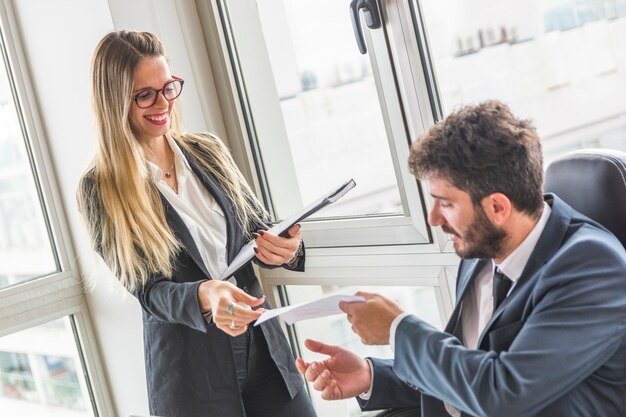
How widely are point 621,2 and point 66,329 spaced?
2.26 metres

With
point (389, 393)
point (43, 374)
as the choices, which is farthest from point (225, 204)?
point (43, 374)

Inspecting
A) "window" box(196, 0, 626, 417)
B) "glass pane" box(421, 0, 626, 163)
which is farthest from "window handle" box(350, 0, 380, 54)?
"glass pane" box(421, 0, 626, 163)

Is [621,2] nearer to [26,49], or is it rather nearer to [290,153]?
[290,153]

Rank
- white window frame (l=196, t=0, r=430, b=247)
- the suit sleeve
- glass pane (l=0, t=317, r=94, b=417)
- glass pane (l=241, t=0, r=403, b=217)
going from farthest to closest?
glass pane (l=0, t=317, r=94, b=417) < white window frame (l=196, t=0, r=430, b=247) < glass pane (l=241, t=0, r=403, b=217) < the suit sleeve

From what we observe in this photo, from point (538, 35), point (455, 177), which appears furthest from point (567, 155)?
point (538, 35)

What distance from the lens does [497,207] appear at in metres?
1.53

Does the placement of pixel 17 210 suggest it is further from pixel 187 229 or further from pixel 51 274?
pixel 187 229

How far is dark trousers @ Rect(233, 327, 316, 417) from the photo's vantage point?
2195 millimetres

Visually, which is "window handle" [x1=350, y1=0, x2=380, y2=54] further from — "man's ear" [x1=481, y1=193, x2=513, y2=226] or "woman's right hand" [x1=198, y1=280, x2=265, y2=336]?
"man's ear" [x1=481, y1=193, x2=513, y2=226]

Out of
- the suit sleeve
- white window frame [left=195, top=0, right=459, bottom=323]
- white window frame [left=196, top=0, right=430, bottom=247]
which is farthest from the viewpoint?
white window frame [left=196, top=0, right=430, bottom=247]

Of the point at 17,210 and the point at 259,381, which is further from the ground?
the point at 17,210

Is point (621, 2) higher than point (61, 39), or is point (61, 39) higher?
point (61, 39)

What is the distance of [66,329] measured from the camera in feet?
10.5

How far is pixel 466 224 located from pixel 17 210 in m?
2.07
